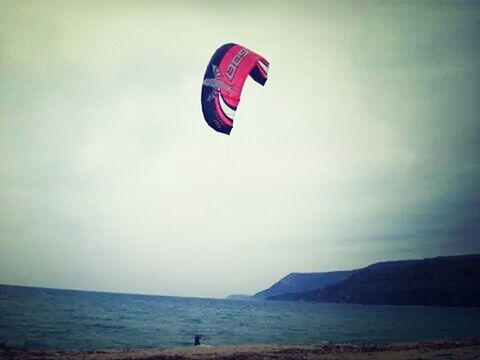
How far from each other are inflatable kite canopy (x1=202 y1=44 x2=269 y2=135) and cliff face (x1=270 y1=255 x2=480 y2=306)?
417 feet

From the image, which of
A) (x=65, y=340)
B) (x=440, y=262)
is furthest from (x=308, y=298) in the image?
(x=65, y=340)

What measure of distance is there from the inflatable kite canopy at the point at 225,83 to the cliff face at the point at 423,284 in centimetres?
12725

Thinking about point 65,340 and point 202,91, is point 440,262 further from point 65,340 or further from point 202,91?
point 202,91

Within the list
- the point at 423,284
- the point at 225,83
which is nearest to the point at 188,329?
the point at 225,83

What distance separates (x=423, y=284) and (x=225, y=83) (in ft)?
453

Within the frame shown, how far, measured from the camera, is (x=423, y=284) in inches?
4951

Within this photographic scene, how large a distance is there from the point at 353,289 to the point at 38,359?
503ft

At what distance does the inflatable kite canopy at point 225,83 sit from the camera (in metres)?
10.0

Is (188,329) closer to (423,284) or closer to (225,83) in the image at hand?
(225,83)

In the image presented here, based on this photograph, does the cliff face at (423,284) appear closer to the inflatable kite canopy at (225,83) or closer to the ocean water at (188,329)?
the ocean water at (188,329)

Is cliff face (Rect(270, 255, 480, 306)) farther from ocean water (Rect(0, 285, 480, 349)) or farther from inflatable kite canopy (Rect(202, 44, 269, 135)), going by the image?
inflatable kite canopy (Rect(202, 44, 269, 135))

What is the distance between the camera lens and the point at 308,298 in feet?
625

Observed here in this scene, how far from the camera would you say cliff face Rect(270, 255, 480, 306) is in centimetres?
11469

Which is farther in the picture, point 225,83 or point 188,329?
point 188,329
